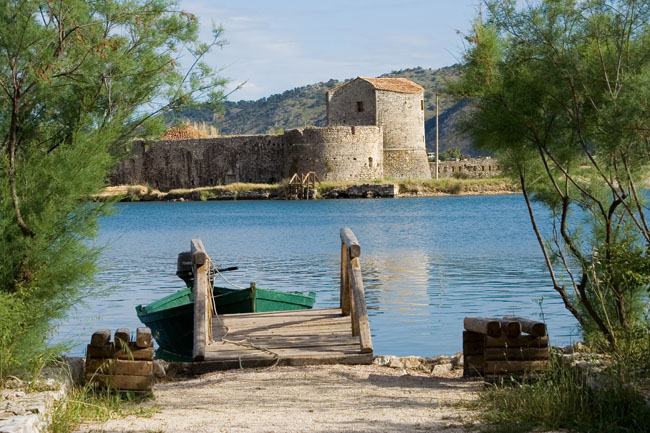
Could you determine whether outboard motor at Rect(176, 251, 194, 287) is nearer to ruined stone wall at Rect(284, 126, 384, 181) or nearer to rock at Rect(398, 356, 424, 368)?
rock at Rect(398, 356, 424, 368)

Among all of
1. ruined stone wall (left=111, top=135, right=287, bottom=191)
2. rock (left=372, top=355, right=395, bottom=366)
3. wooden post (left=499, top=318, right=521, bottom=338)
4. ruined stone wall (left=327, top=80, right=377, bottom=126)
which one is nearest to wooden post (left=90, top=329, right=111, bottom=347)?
rock (left=372, top=355, right=395, bottom=366)

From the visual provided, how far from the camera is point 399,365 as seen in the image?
24.7 ft

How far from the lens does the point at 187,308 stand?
30.2ft

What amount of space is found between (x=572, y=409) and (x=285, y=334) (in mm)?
3811

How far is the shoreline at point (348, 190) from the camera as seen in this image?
44781 mm

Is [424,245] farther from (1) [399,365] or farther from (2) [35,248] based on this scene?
(2) [35,248]

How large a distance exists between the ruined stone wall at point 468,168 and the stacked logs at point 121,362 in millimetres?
43756

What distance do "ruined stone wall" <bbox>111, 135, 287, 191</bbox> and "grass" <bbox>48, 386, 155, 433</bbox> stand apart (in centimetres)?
4087

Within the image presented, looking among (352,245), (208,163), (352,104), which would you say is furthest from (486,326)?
(208,163)

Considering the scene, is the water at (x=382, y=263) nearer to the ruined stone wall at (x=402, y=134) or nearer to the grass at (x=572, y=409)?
the grass at (x=572, y=409)

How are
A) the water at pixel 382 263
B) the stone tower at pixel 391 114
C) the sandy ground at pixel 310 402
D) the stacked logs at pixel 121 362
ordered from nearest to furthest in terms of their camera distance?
the sandy ground at pixel 310 402 → the stacked logs at pixel 121 362 → the water at pixel 382 263 → the stone tower at pixel 391 114

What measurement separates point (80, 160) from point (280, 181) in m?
41.5

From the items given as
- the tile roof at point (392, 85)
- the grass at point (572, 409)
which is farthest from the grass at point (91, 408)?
the tile roof at point (392, 85)

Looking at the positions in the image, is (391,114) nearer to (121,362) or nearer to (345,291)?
(345,291)
